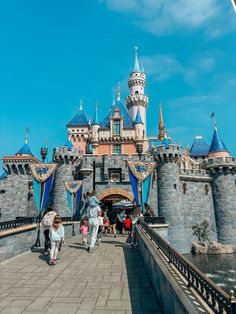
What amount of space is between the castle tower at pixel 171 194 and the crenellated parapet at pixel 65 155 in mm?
8738

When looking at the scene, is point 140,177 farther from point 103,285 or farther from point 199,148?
point 199,148

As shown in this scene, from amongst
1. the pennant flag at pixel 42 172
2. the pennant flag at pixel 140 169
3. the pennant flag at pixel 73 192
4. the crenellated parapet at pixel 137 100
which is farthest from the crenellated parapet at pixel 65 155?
the crenellated parapet at pixel 137 100

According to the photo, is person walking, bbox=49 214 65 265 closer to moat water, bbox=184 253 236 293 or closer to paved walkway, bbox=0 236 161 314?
paved walkway, bbox=0 236 161 314

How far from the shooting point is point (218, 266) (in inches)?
856

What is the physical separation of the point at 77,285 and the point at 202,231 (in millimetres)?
22537

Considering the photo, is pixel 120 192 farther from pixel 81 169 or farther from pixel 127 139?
pixel 127 139

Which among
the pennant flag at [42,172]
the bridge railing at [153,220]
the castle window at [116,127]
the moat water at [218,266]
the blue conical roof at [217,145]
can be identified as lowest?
the moat water at [218,266]

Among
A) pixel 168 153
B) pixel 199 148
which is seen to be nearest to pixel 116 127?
pixel 168 153

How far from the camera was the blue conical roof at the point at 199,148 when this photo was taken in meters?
47.7

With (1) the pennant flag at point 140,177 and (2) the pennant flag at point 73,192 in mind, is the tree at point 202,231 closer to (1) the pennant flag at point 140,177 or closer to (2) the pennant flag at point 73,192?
(2) the pennant flag at point 73,192

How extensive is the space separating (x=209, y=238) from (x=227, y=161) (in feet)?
29.1

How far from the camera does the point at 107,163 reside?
2425 centimetres

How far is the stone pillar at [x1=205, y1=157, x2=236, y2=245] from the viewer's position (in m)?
25.4

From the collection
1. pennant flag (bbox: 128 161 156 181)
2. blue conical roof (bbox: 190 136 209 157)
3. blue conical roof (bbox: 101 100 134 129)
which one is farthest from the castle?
blue conical roof (bbox: 190 136 209 157)
